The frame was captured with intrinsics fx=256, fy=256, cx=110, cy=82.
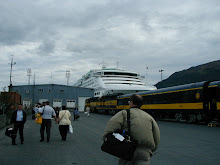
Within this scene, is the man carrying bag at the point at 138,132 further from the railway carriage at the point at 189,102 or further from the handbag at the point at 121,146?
the railway carriage at the point at 189,102

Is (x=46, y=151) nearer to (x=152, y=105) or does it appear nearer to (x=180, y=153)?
(x=180, y=153)

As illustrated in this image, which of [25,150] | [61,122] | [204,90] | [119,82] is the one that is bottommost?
[25,150]

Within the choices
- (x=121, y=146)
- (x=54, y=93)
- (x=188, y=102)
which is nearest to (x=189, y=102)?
(x=188, y=102)

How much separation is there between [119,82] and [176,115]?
1661 inches

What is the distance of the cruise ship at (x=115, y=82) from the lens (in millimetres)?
62219

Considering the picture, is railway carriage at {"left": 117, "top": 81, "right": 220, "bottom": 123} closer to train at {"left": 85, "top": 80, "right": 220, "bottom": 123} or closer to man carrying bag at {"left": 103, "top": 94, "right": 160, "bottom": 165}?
train at {"left": 85, "top": 80, "right": 220, "bottom": 123}

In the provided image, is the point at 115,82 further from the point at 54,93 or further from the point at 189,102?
the point at 189,102

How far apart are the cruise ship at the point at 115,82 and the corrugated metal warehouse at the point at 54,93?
379cm

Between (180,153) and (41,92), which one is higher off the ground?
(41,92)

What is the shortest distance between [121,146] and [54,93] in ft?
203

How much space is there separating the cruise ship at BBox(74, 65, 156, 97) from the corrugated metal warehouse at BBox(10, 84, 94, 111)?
149 inches

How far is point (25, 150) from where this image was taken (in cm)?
896

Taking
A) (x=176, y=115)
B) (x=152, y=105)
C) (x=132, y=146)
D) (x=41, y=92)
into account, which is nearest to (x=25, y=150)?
(x=132, y=146)

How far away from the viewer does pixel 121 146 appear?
11.5 ft
